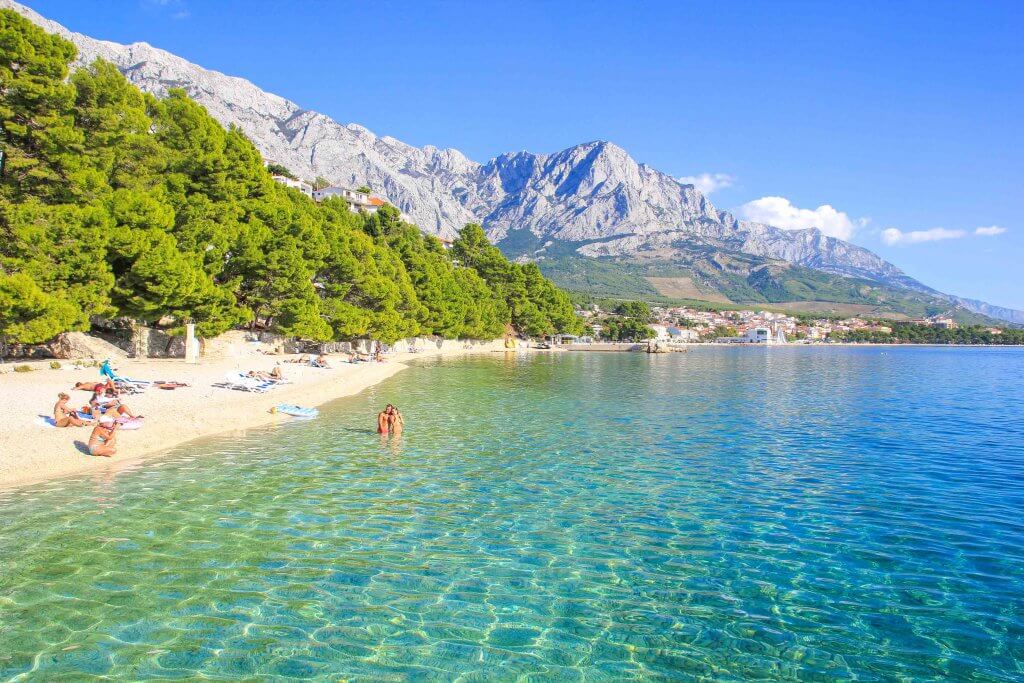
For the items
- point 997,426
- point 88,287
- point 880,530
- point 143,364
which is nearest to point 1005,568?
point 880,530

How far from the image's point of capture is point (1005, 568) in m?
11.5

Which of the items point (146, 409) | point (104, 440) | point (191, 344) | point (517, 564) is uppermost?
point (191, 344)

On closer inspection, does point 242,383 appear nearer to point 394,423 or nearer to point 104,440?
point 394,423

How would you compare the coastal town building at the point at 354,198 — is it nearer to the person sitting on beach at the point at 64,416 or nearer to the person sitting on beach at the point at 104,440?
the person sitting on beach at the point at 64,416

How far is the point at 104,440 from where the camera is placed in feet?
61.0

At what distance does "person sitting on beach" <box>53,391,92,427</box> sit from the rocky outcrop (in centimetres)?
2000

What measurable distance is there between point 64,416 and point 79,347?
23291 mm

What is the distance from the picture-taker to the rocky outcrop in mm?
38094

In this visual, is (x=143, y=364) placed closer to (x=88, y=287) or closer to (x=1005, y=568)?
(x=88, y=287)

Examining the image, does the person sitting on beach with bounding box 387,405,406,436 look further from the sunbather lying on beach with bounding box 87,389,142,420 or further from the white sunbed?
the white sunbed

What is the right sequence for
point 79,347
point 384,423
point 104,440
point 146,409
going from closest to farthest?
point 104,440, point 384,423, point 146,409, point 79,347

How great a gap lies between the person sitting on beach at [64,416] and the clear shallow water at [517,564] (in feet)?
12.2

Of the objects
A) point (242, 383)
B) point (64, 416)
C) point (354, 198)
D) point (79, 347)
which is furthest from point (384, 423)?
point (354, 198)

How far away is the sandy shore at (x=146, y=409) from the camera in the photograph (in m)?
17.4
